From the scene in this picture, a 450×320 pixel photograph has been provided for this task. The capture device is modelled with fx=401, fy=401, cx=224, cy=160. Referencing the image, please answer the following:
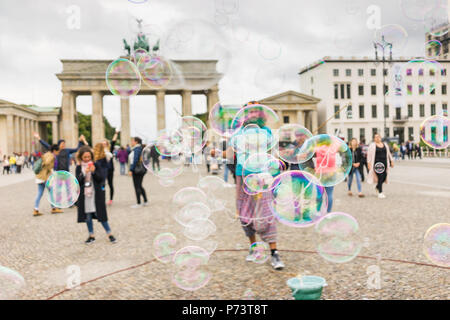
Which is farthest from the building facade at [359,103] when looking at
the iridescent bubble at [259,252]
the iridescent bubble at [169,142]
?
the iridescent bubble at [259,252]

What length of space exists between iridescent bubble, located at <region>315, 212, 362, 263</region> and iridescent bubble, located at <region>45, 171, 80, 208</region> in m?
3.58

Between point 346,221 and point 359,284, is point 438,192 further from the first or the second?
point 359,284

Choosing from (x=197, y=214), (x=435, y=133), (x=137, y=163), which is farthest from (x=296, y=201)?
(x=137, y=163)

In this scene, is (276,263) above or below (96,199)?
below

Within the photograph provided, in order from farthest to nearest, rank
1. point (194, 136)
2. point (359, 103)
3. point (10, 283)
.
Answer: point (359, 103) < point (194, 136) < point (10, 283)

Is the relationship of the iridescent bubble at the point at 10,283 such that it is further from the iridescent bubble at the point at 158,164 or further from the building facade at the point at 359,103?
the building facade at the point at 359,103

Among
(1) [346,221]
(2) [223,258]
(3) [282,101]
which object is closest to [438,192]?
(1) [346,221]

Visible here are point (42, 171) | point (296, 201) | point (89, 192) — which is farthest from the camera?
point (42, 171)

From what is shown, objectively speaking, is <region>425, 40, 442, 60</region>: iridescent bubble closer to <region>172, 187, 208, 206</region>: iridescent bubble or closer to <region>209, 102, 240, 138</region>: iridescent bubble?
<region>209, 102, 240, 138</region>: iridescent bubble

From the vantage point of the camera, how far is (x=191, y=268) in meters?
4.52

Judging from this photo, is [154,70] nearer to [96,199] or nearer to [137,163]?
[137,163]

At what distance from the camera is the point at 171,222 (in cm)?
766

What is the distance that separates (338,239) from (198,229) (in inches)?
87.7

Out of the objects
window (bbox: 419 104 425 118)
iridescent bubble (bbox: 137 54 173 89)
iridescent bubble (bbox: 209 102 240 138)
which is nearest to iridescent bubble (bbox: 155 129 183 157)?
iridescent bubble (bbox: 137 54 173 89)
